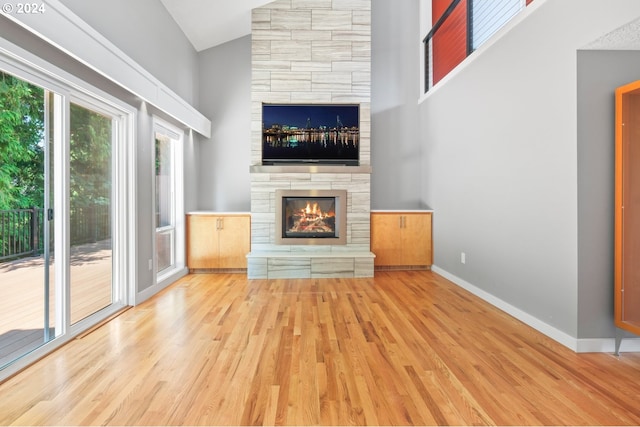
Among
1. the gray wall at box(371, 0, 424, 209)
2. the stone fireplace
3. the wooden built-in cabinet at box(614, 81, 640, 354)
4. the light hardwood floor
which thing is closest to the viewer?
the light hardwood floor

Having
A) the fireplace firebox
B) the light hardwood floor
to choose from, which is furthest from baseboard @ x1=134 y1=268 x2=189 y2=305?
the fireplace firebox

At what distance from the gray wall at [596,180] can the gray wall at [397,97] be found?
2.98 meters

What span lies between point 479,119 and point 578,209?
1.51 metres

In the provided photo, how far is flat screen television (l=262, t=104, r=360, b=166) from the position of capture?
14.8 feet

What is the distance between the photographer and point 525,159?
2668 mm

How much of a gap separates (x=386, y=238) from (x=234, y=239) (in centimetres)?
213

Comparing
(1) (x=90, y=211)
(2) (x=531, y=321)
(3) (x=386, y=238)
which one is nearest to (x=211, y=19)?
(1) (x=90, y=211)

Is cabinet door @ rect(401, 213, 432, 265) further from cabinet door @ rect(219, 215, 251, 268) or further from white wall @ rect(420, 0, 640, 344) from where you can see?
cabinet door @ rect(219, 215, 251, 268)

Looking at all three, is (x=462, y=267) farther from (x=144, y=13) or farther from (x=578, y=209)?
(x=144, y=13)

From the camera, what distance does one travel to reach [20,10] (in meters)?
1.75

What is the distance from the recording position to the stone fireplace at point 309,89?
4.47 m

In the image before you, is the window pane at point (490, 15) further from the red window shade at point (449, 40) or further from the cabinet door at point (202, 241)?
the cabinet door at point (202, 241)

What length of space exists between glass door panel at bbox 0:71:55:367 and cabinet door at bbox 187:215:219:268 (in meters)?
2.29

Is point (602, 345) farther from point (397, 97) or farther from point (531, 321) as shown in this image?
point (397, 97)
